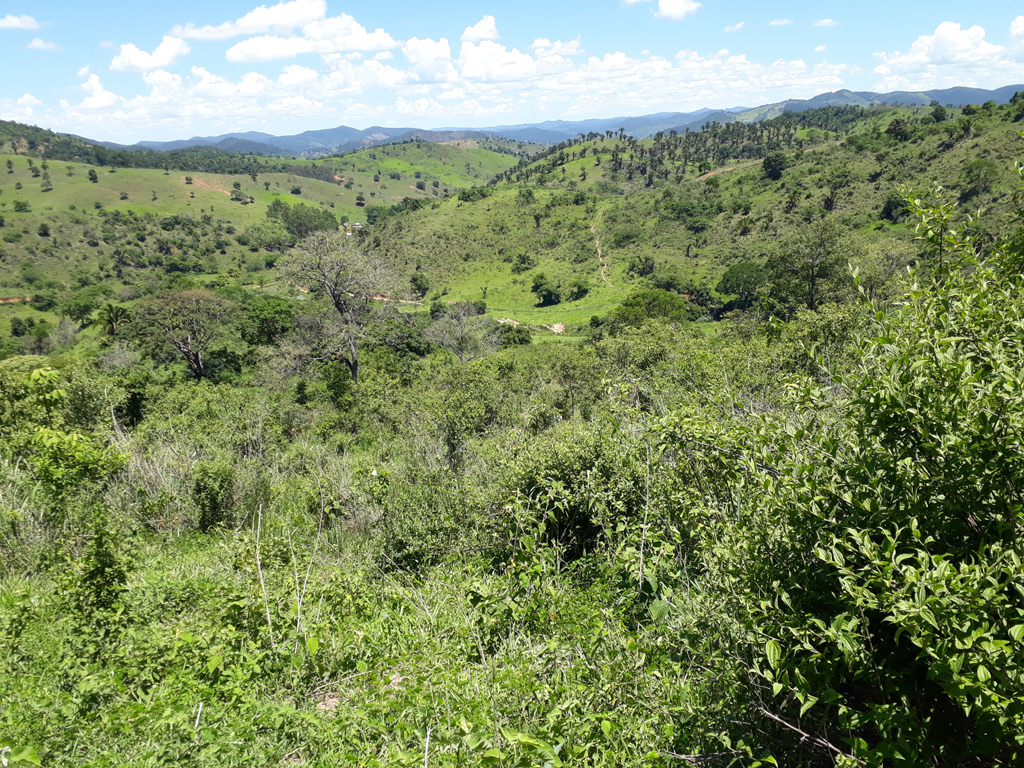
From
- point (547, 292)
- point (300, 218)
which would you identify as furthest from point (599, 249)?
point (300, 218)

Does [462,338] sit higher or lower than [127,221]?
lower

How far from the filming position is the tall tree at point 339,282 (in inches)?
1069

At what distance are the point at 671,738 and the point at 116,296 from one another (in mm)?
103411

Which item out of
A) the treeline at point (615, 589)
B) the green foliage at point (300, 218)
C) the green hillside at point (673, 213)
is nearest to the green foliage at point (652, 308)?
the green hillside at point (673, 213)

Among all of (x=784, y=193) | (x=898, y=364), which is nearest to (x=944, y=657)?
(x=898, y=364)

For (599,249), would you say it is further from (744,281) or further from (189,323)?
(189,323)

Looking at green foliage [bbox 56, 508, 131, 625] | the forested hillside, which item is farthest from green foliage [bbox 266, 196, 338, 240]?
green foliage [bbox 56, 508, 131, 625]

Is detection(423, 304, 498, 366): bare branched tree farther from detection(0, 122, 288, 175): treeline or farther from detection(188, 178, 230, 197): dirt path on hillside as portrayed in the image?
detection(0, 122, 288, 175): treeline

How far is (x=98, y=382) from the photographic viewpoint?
18406 millimetres

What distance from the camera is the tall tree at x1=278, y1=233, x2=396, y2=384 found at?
27.2 metres

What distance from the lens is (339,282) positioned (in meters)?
28.0

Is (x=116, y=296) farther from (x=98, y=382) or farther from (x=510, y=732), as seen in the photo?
(x=510, y=732)

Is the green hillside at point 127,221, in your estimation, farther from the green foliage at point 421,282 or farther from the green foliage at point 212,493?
the green foliage at point 212,493

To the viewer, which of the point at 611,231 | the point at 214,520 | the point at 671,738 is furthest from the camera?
the point at 611,231
